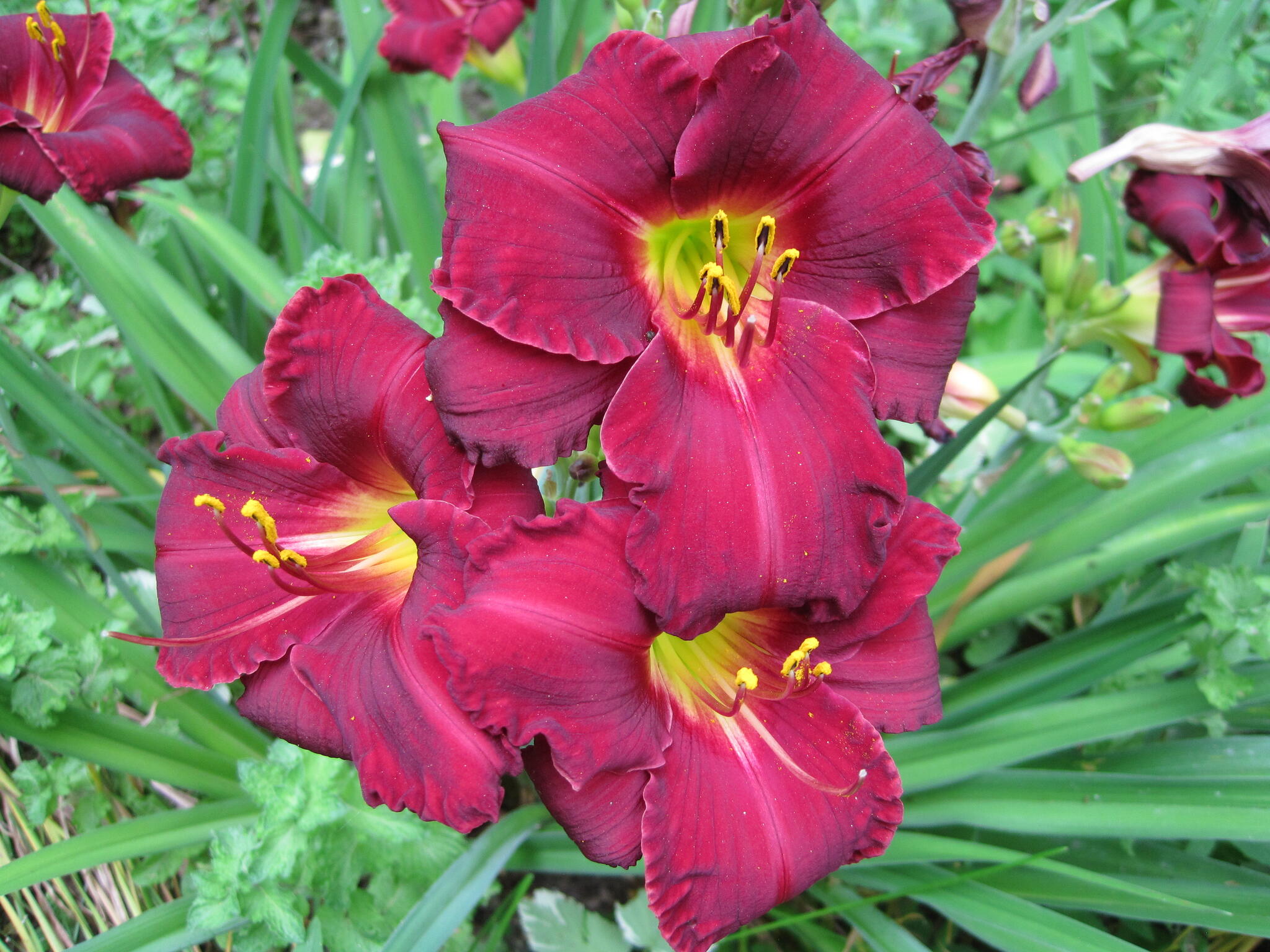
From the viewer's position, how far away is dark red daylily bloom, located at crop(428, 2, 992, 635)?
0.91 meters

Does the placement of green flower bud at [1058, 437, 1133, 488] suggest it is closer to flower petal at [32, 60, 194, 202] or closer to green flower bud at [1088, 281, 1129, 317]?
green flower bud at [1088, 281, 1129, 317]

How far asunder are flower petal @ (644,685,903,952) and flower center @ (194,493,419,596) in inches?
16.0

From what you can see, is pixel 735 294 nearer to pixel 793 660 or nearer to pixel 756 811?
pixel 793 660

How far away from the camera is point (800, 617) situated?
104 centimetres

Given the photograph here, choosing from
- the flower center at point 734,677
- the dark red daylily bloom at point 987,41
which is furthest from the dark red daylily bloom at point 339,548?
the dark red daylily bloom at point 987,41

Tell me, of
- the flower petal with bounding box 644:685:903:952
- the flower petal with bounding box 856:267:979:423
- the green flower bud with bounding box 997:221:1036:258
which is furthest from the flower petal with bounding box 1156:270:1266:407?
the flower petal with bounding box 644:685:903:952

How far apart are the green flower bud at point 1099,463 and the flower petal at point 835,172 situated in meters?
0.64

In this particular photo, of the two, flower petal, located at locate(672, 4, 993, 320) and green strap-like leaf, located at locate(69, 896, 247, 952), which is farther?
green strap-like leaf, located at locate(69, 896, 247, 952)

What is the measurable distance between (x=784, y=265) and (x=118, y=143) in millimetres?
1083

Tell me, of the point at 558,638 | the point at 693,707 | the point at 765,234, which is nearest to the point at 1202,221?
the point at 765,234

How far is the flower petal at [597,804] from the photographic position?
0.97 m

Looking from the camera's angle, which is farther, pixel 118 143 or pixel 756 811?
pixel 118 143

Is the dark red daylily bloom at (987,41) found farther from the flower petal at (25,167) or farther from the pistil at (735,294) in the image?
the flower petal at (25,167)

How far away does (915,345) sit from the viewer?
3.53 feet
